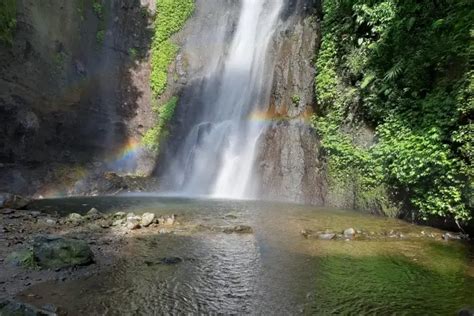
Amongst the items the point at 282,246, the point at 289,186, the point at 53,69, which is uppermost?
the point at 53,69

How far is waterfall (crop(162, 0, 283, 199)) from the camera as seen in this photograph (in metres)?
17.7

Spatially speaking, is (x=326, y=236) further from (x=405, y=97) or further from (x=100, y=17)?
(x=100, y=17)

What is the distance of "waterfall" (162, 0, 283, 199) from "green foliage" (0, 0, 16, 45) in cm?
930

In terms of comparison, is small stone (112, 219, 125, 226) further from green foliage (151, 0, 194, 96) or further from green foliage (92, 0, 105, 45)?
green foliage (92, 0, 105, 45)

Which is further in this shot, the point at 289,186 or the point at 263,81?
the point at 263,81

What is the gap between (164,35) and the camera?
25.8m

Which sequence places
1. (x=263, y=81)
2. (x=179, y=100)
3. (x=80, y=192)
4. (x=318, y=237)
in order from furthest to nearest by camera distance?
(x=179, y=100) < (x=263, y=81) < (x=80, y=192) < (x=318, y=237)

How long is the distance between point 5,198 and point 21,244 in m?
4.99

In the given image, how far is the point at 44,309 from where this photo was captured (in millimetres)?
4734

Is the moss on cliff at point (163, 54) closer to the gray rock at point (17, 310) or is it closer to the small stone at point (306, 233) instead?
the small stone at point (306, 233)

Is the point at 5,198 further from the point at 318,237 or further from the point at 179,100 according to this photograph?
the point at 179,100

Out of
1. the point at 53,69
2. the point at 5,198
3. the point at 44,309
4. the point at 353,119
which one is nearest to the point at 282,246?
the point at 44,309

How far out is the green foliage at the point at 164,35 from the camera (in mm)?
24609

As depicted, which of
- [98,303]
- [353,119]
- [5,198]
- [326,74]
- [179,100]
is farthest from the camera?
[179,100]
